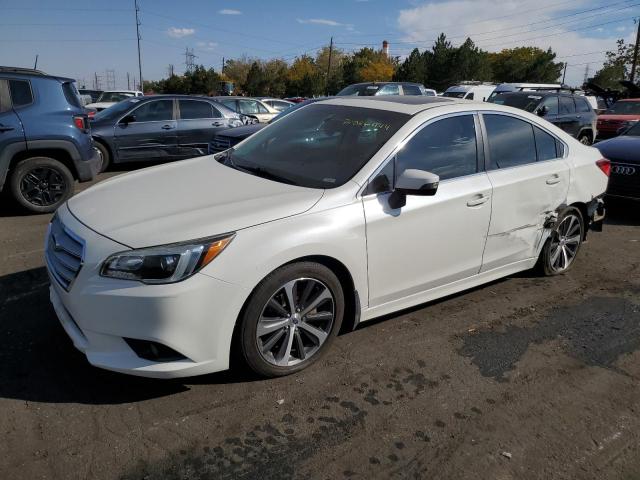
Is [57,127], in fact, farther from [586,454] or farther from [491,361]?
[586,454]

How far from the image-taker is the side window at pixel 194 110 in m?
10.3

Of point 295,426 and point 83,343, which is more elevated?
point 83,343

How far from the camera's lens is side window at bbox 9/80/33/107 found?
6.46m

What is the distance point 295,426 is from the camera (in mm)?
2658

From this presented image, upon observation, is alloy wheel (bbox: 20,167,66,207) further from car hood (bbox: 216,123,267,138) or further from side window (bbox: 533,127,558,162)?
side window (bbox: 533,127,558,162)

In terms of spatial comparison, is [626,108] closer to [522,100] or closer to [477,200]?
[522,100]

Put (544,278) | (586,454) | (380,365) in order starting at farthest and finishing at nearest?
(544,278) < (380,365) < (586,454)

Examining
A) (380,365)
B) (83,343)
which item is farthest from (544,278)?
(83,343)

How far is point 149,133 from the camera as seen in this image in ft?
32.3

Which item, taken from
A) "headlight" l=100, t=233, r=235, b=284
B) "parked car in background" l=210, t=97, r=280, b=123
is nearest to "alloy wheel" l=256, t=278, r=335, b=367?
"headlight" l=100, t=233, r=235, b=284

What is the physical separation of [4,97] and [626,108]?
15.7 metres

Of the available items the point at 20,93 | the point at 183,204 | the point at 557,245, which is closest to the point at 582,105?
the point at 557,245

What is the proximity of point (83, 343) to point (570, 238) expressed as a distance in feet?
14.1

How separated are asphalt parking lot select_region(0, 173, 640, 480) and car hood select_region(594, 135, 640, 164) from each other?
153 inches
